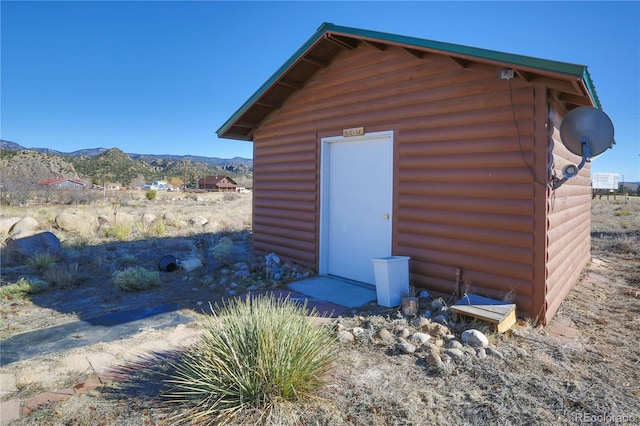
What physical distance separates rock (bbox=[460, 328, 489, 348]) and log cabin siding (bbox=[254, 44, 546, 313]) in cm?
96

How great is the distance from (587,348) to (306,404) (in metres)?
3.00

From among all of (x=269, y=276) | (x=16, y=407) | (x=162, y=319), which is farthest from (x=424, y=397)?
(x=269, y=276)

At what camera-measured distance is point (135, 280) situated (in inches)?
233

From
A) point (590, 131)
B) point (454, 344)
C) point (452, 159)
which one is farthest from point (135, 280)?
point (590, 131)

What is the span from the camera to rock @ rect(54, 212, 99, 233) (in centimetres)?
1179

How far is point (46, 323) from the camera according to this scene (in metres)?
4.52

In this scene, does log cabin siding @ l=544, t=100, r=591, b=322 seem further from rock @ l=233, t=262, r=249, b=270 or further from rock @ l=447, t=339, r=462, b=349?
rock @ l=233, t=262, r=249, b=270

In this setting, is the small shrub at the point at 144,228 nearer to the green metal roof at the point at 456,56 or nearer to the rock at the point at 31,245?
the rock at the point at 31,245

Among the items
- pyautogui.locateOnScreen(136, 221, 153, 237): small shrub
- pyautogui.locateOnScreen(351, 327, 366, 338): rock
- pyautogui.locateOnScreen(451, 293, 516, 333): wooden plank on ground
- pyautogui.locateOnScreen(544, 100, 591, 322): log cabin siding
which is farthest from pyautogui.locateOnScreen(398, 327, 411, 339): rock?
pyautogui.locateOnScreen(136, 221, 153, 237): small shrub

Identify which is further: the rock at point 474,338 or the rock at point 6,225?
the rock at point 6,225

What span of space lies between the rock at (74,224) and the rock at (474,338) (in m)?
12.4

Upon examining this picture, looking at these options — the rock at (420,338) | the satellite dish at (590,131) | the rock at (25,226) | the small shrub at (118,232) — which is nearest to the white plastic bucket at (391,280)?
the rock at (420,338)

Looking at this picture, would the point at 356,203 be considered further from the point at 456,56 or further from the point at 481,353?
the point at 481,353

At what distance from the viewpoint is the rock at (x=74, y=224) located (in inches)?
464
